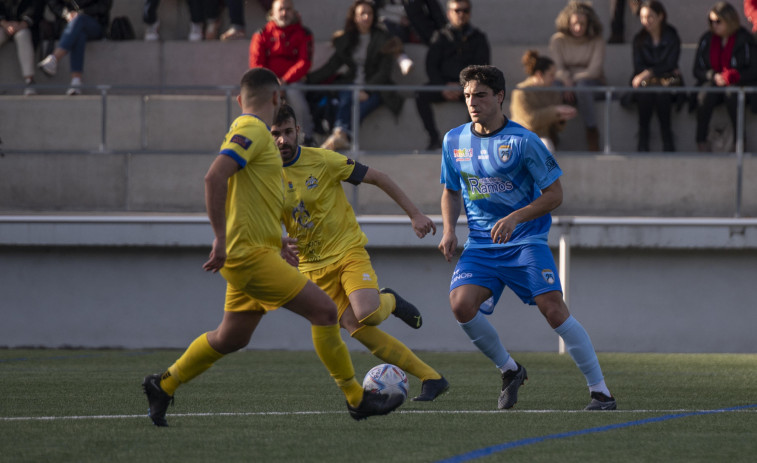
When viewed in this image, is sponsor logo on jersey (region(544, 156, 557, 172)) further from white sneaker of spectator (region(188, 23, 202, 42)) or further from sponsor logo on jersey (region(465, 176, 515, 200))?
white sneaker of spectator (region(188, 23, 202, 42))

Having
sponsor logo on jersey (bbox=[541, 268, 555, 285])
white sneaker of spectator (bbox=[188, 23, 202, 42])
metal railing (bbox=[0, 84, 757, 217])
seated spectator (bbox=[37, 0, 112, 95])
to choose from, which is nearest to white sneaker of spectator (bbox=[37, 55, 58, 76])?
seated spectator (bbox=[37, 0, 112, 95])

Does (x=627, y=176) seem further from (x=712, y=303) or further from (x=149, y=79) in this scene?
(x=149, y=79)

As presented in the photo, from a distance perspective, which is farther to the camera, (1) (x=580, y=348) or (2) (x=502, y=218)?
(1) (x=580, y=348)

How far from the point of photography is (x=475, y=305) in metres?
6.55

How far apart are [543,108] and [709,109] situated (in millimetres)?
1802

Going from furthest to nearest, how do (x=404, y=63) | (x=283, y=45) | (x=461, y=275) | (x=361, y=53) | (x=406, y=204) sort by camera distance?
(x=404, y=63), (x=361, y=53), (x=283, y=45), (x=461, y=275), (x=406, y=204)

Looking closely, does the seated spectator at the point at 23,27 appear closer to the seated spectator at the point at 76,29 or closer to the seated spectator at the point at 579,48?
the seated spectator at the point at 76,29

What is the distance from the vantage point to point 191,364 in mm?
5660

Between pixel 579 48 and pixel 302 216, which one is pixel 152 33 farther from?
pixel 302 216

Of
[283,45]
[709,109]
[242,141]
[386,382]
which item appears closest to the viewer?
[242,141]

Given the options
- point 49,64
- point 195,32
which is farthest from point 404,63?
point 49,64

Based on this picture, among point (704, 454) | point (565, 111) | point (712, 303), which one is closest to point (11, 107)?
point (565, 111)

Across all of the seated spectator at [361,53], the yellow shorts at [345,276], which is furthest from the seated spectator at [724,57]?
the yellow shorts at [345,276]

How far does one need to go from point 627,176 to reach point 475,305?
6219 mm
